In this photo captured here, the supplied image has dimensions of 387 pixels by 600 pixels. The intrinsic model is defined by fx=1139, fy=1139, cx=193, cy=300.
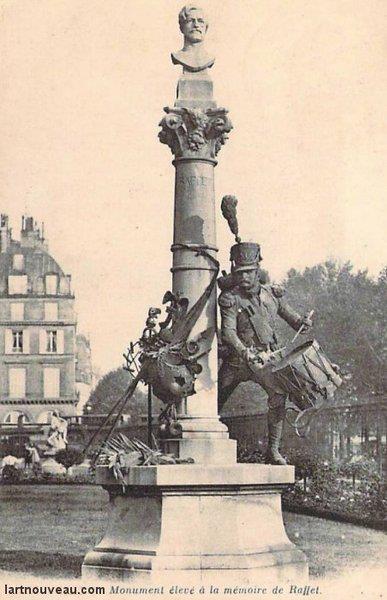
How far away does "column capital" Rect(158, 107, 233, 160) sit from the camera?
37.5ft

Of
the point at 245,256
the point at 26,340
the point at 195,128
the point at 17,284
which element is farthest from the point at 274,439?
the point at 17,284

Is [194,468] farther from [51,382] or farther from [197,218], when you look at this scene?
[51,382]

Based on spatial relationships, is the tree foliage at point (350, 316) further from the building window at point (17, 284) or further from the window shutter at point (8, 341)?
the building window at point (17, 284)

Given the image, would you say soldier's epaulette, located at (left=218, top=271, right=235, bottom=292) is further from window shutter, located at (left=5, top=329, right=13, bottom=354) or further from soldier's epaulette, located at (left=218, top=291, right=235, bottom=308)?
window shutter, located at (left=5, top=329, right=13, bottom=354)

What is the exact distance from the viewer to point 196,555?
1022cm

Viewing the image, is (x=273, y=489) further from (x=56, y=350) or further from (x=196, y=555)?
(x=56, y=350)

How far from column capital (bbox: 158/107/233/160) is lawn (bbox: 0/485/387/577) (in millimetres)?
4495

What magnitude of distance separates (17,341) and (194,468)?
202 ft

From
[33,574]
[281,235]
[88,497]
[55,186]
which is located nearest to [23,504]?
[88,497]

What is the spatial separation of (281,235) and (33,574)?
20376 millimetres

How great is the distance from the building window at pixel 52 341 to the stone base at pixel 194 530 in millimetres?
60027

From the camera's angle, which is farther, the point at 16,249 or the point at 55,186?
the point at 16,249

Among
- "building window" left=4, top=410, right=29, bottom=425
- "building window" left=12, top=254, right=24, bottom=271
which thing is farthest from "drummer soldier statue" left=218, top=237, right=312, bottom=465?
"building window" left=12, top=254, right=24, bottom=271

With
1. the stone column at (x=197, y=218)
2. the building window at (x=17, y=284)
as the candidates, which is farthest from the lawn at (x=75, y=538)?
the building window at (x=17, y=284)
